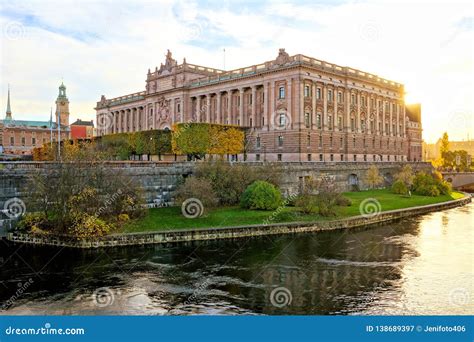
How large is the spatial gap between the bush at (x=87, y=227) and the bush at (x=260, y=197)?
1248cm

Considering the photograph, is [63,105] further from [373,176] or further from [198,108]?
[373,176]

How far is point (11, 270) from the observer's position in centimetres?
2311

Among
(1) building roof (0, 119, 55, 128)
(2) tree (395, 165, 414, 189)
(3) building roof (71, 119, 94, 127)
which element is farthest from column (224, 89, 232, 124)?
(3) building roof (71, 119, 94, 127)

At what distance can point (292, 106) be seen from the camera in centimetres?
6369

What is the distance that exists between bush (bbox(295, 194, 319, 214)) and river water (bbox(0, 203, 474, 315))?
19.4 ft

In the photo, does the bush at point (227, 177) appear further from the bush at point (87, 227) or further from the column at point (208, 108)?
the column at point (208, 108)

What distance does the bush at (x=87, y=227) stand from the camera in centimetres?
2889

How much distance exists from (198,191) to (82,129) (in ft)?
363

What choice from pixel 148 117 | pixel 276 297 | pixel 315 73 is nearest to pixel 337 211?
pixel 276 297

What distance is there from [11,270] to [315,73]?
50511mm

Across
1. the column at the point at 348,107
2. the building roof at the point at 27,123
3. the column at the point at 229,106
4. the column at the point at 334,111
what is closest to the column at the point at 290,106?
the column at the point at 334,111

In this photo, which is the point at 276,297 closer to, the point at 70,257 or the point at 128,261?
the point at 128,261

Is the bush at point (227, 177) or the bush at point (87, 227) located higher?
the bush at point (227, 177)

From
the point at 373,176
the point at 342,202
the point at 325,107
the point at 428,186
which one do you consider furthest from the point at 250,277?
the point at 325,107
